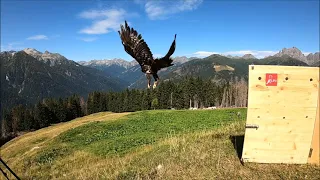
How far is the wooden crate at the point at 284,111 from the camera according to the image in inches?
288

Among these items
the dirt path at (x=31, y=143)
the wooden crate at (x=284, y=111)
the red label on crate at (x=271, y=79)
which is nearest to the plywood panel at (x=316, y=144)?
the wooden crate at (x=284, y=111)

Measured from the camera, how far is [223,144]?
10.1 meters

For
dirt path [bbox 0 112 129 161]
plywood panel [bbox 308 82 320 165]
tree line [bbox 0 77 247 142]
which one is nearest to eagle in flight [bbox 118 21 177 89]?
plywood panel [bbox 308 82 320 165]

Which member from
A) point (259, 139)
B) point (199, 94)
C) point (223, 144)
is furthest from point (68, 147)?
point (199, 94)

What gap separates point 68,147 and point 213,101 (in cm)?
8794

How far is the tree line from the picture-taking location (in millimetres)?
103500

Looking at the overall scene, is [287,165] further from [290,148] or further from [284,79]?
[284,79]

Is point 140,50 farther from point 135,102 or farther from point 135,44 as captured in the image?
point 135,102

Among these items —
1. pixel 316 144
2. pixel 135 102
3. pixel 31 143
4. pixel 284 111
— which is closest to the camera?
pixel 284 111

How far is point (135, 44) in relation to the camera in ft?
19.5

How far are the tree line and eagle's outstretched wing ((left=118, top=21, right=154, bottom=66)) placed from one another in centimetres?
8441

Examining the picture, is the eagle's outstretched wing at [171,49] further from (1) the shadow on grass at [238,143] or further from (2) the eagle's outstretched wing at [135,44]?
(1) the shadow on grass at [238,143]

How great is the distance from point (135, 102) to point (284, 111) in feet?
351

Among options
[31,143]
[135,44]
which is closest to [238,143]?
[135,44]
